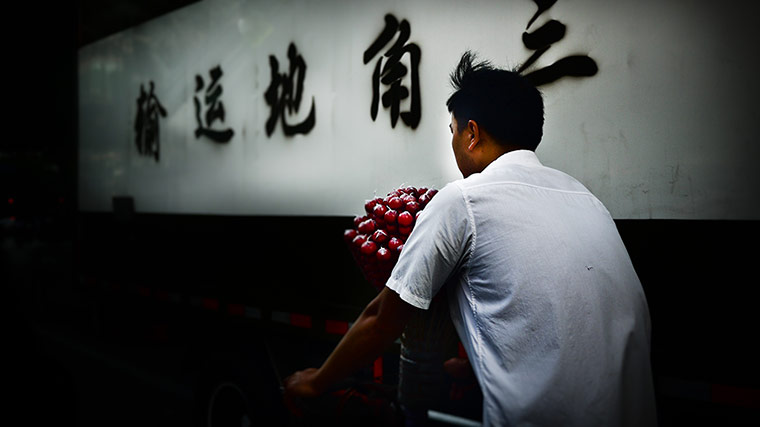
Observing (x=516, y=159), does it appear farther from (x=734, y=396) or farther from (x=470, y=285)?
(x=734, y=396)

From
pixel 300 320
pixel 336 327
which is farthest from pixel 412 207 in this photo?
pixel 300 320

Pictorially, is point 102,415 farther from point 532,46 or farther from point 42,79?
point 42,79

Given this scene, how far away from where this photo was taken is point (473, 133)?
136cm

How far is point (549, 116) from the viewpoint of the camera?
1.62 meters

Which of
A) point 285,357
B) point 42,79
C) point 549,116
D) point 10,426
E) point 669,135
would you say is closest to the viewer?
point 10,426

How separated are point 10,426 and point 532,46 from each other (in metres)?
1.82

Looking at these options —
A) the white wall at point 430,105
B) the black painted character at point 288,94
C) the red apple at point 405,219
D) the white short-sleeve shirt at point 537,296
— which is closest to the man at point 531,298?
the white short-sleeve shirt at point 537,296

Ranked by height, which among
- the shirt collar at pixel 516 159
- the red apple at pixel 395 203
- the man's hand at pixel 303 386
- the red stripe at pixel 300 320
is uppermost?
the shirt collar at pixel 516 159

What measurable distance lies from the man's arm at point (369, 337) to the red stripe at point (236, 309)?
1.37 m

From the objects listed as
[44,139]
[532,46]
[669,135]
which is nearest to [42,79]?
[44,139]

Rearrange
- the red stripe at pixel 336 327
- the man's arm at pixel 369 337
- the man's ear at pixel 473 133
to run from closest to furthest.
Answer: the man's arm at pixel 369 337 → the man's ear at pixel 473 133 → the red stripe at pixel 336 327

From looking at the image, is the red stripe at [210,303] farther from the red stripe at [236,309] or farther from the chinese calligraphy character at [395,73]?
the chinese calligraphy character at [395,73]

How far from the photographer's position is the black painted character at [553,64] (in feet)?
5.09

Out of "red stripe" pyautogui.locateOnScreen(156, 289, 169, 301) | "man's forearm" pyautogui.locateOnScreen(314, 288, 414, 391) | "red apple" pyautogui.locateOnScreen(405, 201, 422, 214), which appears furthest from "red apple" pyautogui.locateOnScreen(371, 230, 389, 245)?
"red stripe" pyautogui.locateOnScreen(156, 289, 169, 301)
